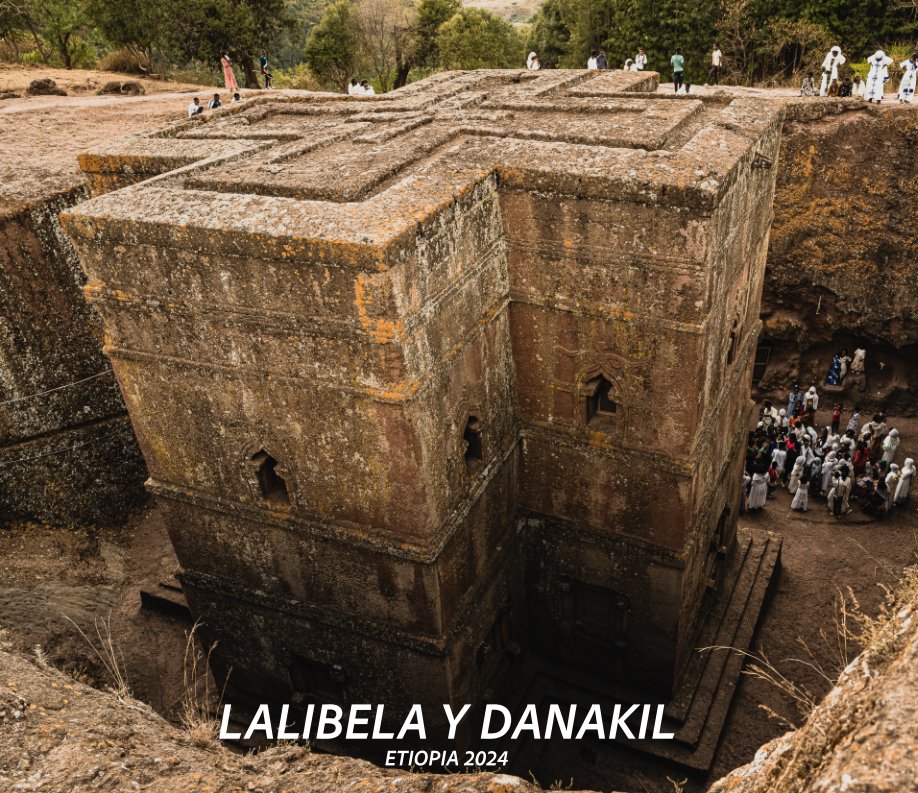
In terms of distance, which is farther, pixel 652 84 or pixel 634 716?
pixel 652 84

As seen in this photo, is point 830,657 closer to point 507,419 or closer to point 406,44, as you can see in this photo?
point 507,419

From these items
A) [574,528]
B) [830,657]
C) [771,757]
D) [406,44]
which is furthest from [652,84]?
[406,44]

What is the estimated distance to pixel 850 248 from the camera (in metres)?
17.5

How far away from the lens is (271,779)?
5.09 meters

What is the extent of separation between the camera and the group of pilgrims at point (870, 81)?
16500 mm

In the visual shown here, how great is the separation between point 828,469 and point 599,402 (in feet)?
24.4

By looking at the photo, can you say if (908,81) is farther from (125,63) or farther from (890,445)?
(125,63)

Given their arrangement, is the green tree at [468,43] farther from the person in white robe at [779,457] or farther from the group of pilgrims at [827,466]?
the person in white robe at [779,457]

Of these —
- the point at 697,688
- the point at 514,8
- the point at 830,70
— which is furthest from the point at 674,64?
the point at 514,8

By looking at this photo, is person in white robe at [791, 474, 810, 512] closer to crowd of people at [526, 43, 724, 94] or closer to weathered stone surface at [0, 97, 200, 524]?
crowd of people at [526, 43, 724, 94]

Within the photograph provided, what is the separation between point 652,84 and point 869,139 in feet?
28.0

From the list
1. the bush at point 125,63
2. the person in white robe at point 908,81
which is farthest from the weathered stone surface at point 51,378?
the person in white robe at point 908,81

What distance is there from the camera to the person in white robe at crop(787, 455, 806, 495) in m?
13.5

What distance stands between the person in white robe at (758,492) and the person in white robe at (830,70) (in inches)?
395
